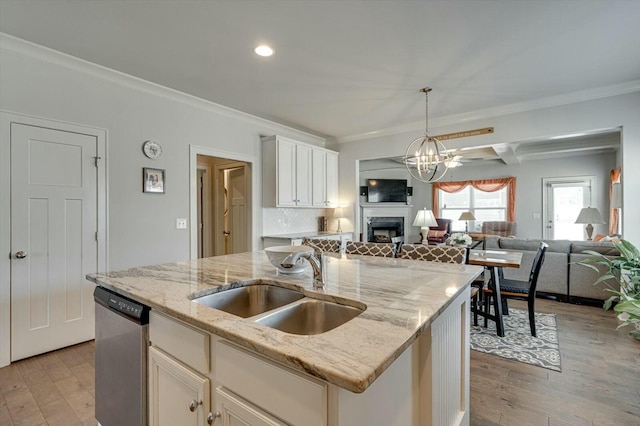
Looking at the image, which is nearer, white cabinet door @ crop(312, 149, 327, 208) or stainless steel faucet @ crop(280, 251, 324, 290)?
stainless steel faucet @ crop(280, 251, 324, 290)

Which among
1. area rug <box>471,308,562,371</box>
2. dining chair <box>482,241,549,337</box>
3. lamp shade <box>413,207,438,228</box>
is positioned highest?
lamp shade <box>413,207,438,228</box>

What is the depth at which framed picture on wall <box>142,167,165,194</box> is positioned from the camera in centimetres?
329

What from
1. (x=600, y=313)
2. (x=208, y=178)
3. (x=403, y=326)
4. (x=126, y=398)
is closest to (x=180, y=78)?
(x=208, y=178)

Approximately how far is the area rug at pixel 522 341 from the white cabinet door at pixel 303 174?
292 centimetres

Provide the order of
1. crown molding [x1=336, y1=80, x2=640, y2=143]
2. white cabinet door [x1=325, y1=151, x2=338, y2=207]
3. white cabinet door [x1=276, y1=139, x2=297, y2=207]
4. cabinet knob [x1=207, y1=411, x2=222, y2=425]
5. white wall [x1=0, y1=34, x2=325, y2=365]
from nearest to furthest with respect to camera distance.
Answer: cabinet knob [x1=207, y1=411, x2=222, y2=425]
white wall [x1=0, y1=34, x2=325, y2=365]
crown molding [x1=336, y1=80, x2=640, y2=143]
white cabinet door [x1=276, y1=139, x2=297, y2=207]
white cabinet door [x1=325, y1=151, x2=338, y2=207]

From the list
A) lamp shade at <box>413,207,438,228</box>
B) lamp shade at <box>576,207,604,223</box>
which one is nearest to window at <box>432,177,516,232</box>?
lamp shade at <box>576,207,604,223</box>

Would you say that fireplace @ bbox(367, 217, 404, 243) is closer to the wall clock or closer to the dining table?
the dining table

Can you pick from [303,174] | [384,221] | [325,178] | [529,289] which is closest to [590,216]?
[529,289]

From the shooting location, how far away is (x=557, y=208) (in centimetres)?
754

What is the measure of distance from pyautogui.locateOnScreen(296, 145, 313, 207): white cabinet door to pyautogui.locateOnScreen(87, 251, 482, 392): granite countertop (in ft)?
8.62

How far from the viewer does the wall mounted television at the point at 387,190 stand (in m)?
8.37

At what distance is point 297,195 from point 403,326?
3.96 meters

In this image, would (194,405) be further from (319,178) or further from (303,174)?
(319,178)

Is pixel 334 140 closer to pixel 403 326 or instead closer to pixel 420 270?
pixel 420 270
